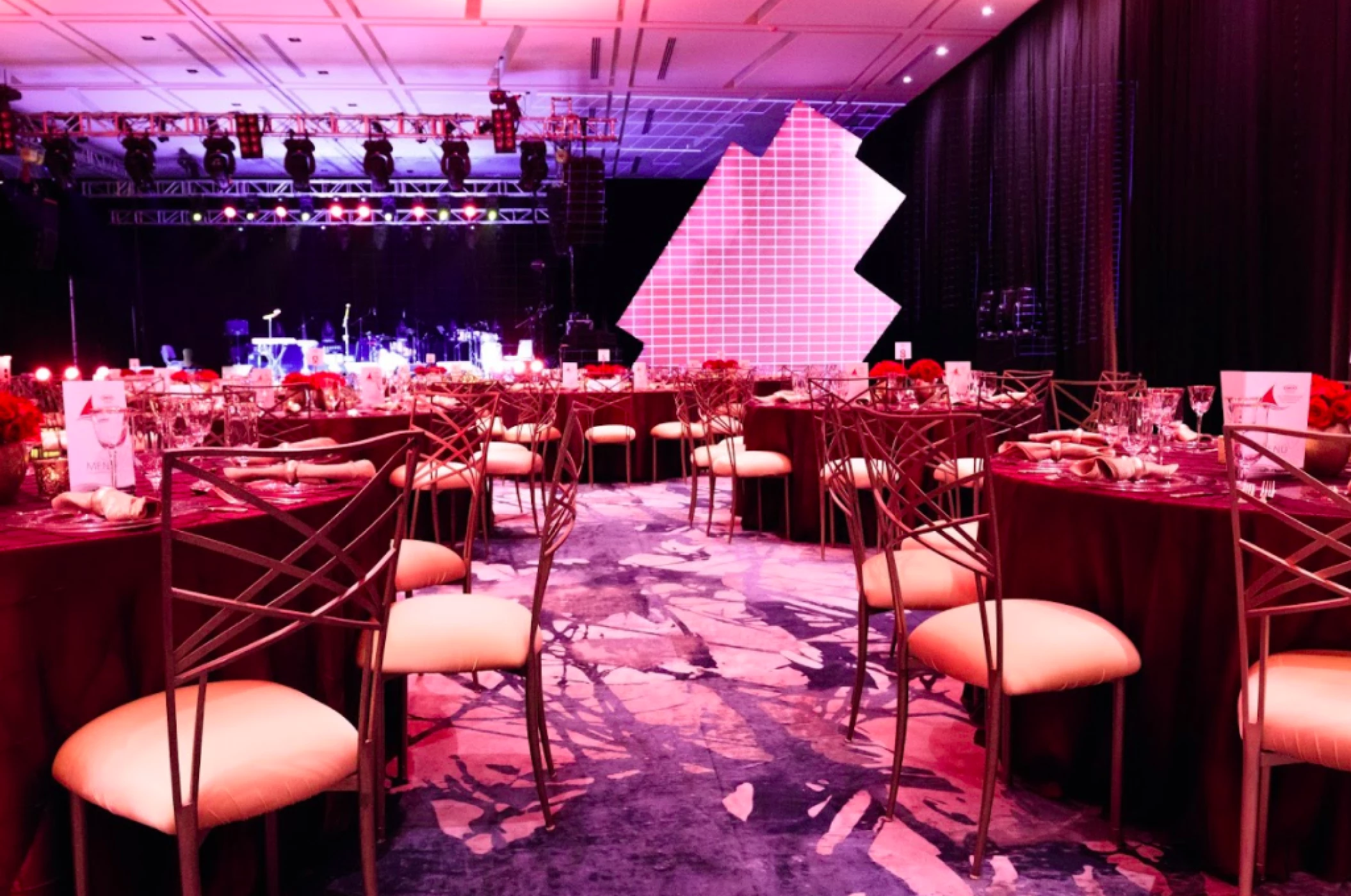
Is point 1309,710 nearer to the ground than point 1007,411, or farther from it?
nearer to the ground

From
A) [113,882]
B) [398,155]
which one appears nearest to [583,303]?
[398,155]

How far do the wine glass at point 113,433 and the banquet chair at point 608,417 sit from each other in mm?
4930

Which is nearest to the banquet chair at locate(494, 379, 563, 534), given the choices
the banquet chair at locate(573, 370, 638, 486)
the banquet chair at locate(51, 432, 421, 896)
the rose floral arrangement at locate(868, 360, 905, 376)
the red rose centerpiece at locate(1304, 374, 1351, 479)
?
the banquet chair at locate(573, 370, 638, 486)

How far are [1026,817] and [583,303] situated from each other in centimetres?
1471

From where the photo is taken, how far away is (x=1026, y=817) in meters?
2.26

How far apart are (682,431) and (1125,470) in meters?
5.19

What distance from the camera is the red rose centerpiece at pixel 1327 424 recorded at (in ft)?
7.18

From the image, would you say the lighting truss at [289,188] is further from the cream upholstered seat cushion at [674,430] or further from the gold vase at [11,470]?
the gold vase at [11,470]

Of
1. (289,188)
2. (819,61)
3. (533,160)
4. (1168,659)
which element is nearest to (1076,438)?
(1168,659)

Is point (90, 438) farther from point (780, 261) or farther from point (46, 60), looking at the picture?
point (780, 261)

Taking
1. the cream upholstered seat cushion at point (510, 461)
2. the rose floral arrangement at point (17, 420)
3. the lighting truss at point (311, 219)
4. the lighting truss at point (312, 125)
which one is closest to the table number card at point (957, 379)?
the cream upholstered seat cushion at point (510, 461)

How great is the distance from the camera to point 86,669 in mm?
1599

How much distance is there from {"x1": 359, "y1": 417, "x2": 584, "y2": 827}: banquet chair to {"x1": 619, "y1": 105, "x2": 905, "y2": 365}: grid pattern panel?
904 centimetres

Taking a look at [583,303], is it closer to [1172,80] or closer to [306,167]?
[306,167]
